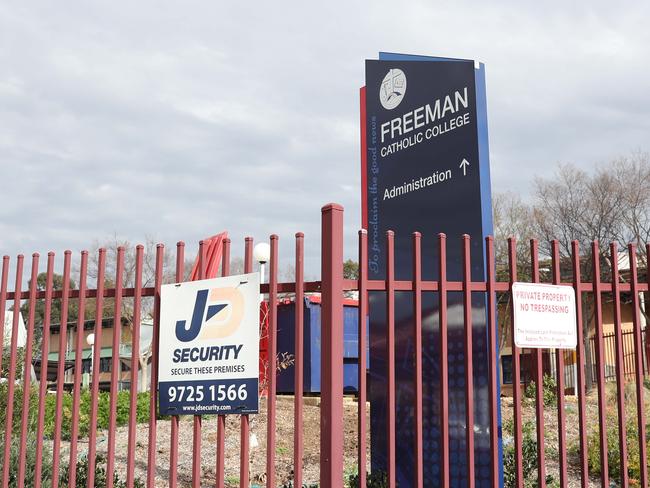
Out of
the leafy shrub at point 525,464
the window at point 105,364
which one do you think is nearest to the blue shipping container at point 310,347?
the leafy shrub at point 525,464

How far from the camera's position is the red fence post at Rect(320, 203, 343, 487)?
187 inches

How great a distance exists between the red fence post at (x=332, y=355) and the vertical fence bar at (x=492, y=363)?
3.32 feet

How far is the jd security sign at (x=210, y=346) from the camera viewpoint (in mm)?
5152

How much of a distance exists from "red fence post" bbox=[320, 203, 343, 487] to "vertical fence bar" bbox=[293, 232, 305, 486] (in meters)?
0.14

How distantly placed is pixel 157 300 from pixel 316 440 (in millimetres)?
5062

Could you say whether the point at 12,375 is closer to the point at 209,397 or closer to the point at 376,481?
the point at 209,397

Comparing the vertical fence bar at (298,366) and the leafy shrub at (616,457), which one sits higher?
the vertical fence bar at (298,366)

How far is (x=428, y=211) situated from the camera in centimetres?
662

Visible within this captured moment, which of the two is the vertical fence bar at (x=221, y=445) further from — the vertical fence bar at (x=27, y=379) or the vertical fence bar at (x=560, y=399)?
the vertical fence bar at (x=560, y=399)

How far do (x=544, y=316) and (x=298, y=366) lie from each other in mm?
1705

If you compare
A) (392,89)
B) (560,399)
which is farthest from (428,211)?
(560,399)

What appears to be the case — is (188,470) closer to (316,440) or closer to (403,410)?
(316,440)

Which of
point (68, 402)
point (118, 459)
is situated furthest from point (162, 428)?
point (68, 402)

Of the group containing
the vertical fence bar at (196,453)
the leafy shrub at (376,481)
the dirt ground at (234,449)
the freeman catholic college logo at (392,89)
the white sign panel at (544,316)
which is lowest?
the dirt ground at (234,449)
